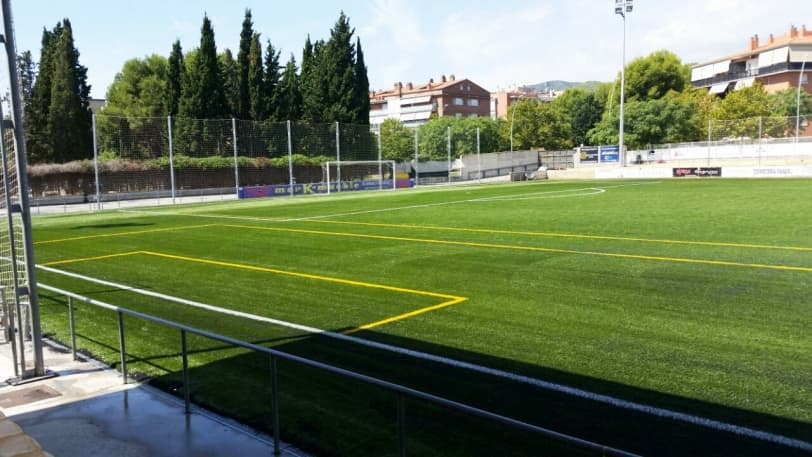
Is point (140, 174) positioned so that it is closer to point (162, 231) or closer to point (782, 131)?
Result: point (162, 231)

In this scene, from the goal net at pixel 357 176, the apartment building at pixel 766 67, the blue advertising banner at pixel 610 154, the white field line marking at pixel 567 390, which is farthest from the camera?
the apartment building at pixel 766 67

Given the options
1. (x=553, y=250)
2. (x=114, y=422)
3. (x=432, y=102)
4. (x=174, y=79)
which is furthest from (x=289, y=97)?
(x=432, y=102)

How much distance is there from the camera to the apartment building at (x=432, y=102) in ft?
469

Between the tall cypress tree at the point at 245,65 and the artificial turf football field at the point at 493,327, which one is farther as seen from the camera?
the tall cypress tree at the point at 245,65

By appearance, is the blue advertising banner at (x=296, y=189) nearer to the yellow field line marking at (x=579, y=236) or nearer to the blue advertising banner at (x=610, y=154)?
the yellow field line marking at (x=579, y=236)

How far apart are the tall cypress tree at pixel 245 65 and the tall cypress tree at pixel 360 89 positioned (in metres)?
11.2

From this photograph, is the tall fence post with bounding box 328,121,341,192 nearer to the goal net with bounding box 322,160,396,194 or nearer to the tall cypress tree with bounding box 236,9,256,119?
the goal net with bounding box 322,160,396,194

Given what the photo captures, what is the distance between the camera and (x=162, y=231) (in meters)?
23.1

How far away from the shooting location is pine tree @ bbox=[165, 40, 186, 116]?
61.5 m

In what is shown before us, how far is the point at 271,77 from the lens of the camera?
66.1 metres

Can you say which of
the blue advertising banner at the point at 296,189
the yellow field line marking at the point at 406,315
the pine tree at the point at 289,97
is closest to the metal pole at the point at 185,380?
the yellow field line marking at the point at 406,315

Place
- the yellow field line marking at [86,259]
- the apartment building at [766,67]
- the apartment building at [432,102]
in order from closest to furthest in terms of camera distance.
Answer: the yellow field line marking at [86,259] → the apartment building at [766,67] → the apartment building at [432,102]

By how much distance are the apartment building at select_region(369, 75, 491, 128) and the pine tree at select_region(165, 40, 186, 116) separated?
7844 cm

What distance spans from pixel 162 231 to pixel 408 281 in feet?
45.9
